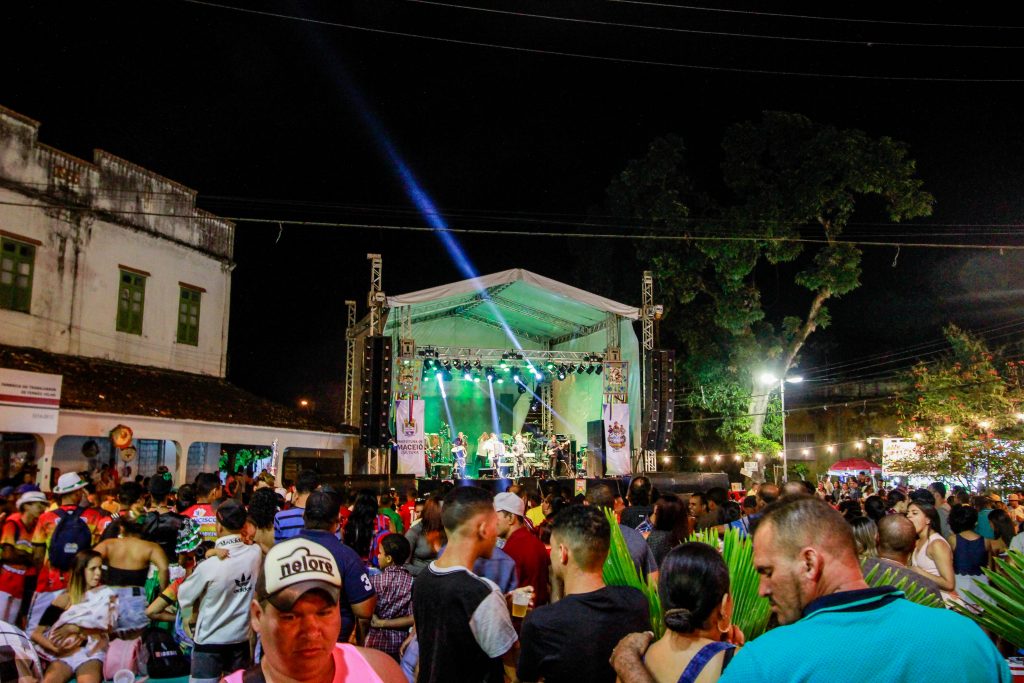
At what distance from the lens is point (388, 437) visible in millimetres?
18484

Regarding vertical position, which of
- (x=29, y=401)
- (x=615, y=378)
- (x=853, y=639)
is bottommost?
(x=853, y=639)

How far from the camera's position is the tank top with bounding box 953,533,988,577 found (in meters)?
6.47

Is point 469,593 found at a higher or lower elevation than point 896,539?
lower

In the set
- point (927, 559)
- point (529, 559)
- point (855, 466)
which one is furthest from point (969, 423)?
point (529, 559)

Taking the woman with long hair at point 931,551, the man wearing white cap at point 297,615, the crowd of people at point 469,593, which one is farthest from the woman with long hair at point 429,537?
the man wearing white cap at point 297,615

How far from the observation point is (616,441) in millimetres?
20375

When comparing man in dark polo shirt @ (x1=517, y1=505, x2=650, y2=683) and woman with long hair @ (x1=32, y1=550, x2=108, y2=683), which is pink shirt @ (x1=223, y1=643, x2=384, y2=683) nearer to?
man in dark polo shirt @ (x1=517, y1=505, x2=650, y2=683)

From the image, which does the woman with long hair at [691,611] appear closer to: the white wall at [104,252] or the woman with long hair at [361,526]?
the woman with long hair at [361,526]

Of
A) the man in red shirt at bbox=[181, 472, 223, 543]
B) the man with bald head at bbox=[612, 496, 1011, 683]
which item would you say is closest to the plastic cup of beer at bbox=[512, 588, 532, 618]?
the man with bald head at bbox=[612, 496, 1011, 683]

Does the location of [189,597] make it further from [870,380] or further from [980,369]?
[870,380]

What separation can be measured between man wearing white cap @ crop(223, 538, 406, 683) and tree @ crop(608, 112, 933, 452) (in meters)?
24.2

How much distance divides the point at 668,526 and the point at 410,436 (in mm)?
14062

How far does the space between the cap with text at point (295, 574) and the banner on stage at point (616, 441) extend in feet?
61.3

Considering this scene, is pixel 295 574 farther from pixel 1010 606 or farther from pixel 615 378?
pixel 615 378
